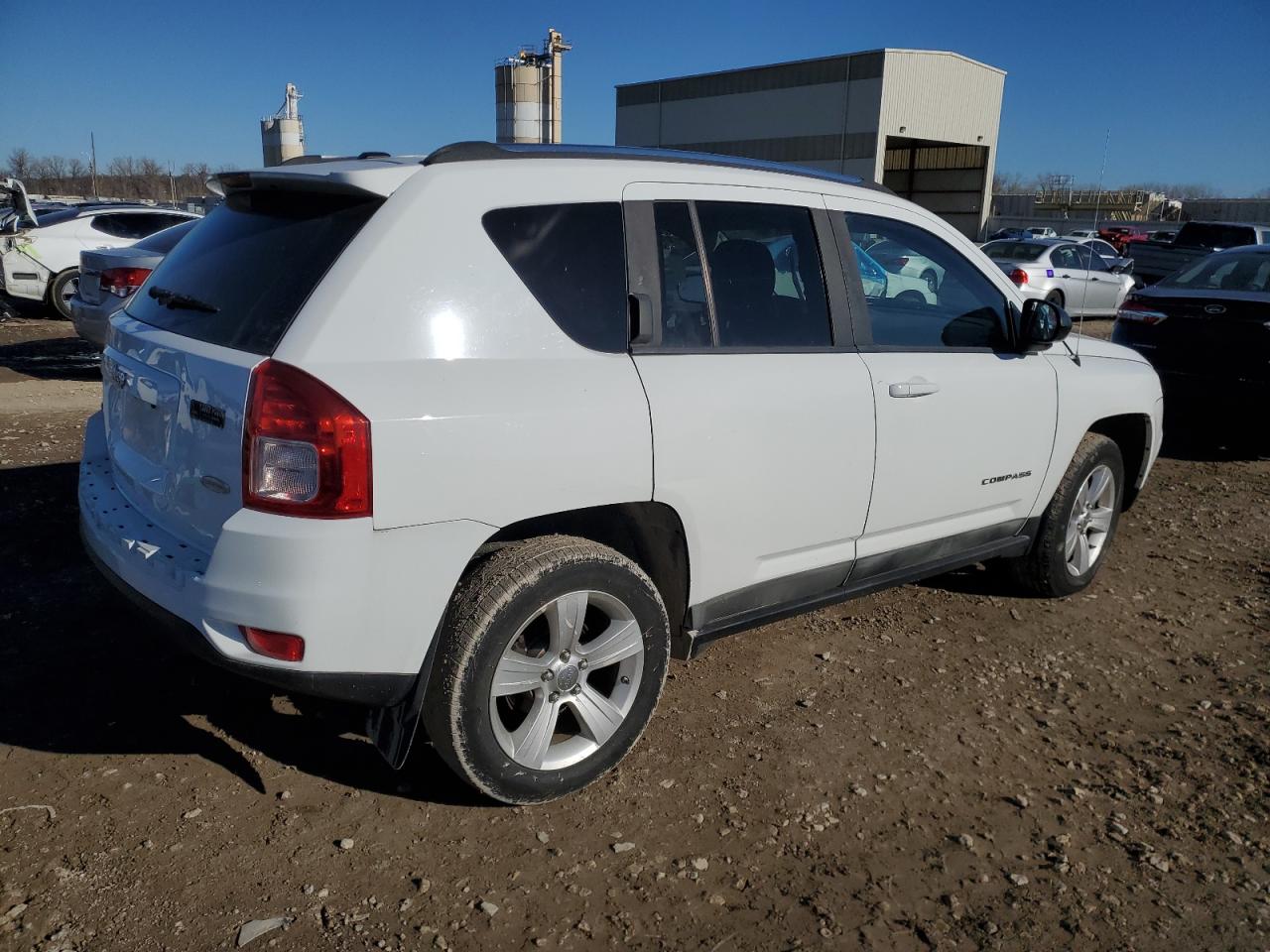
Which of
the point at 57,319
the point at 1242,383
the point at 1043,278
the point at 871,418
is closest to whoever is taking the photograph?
the point at 871,418

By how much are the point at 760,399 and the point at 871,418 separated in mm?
542

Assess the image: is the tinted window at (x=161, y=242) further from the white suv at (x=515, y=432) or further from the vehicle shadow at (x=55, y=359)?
the white suv at (x=515, y=432)

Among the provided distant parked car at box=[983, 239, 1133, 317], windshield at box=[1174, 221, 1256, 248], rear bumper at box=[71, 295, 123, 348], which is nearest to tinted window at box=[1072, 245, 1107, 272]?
distant parked car at box=[983, 239, 1133, 317]

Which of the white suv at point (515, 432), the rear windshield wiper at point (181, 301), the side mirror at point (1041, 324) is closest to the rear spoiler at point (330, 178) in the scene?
the white suv at point (515, 432)

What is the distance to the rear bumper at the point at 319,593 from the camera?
7.82ft

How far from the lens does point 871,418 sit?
3.44 meters

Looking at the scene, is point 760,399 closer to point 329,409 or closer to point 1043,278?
point 329,409

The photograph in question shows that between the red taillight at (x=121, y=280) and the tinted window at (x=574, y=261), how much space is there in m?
7.03

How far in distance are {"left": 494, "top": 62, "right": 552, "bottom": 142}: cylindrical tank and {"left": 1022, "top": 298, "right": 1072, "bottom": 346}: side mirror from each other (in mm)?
41935

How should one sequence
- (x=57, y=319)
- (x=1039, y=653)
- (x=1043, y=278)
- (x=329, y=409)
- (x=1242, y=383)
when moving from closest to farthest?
(x=329, y=409), (x=1039, y=653), (x=1242, y=383), (x=57, y=319), (x=1043, y=278)

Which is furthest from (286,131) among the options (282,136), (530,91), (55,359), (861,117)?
(55,359)

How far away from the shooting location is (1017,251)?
1773cm

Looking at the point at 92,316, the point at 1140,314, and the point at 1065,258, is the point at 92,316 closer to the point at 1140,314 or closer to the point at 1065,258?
the point at 1140,314

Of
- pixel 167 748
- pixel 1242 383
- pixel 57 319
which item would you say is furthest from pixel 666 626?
pixel 57 319
